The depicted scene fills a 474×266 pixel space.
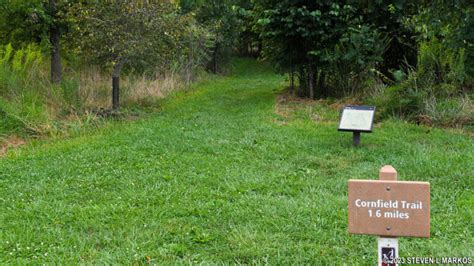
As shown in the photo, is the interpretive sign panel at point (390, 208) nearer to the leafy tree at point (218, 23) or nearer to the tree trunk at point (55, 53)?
the tree trunk at point (55, 53)

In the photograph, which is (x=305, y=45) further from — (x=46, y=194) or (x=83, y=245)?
(x=83, y=245)

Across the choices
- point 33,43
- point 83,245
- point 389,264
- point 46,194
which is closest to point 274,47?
point 33,43

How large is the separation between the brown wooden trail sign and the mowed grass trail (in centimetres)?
109

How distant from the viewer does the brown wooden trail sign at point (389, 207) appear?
86.5 inches

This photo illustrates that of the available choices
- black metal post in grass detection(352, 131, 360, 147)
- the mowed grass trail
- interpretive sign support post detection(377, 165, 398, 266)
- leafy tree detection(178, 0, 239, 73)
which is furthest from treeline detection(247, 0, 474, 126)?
leafy tree detection(178, 0, 239, 73)

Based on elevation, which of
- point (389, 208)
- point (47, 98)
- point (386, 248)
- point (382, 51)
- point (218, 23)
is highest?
point (218, 23)

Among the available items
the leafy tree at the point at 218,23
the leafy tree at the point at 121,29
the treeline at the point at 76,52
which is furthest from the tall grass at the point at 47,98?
the leafy tree at the point at 218,23

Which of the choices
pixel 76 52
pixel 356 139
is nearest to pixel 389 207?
pixel 356 139

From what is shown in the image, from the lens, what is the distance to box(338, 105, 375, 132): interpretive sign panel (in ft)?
22.2

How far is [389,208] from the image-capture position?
2.24 meters

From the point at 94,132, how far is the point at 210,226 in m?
4.94

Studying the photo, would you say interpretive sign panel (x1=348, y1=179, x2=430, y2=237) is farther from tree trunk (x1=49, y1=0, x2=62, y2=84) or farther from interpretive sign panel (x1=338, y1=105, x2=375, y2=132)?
tree trunk (x1=49, y1=0, x2=62, y2=84)

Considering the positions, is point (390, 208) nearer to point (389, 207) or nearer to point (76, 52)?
point (389, 207)

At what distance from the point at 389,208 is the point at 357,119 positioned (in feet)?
15.7
